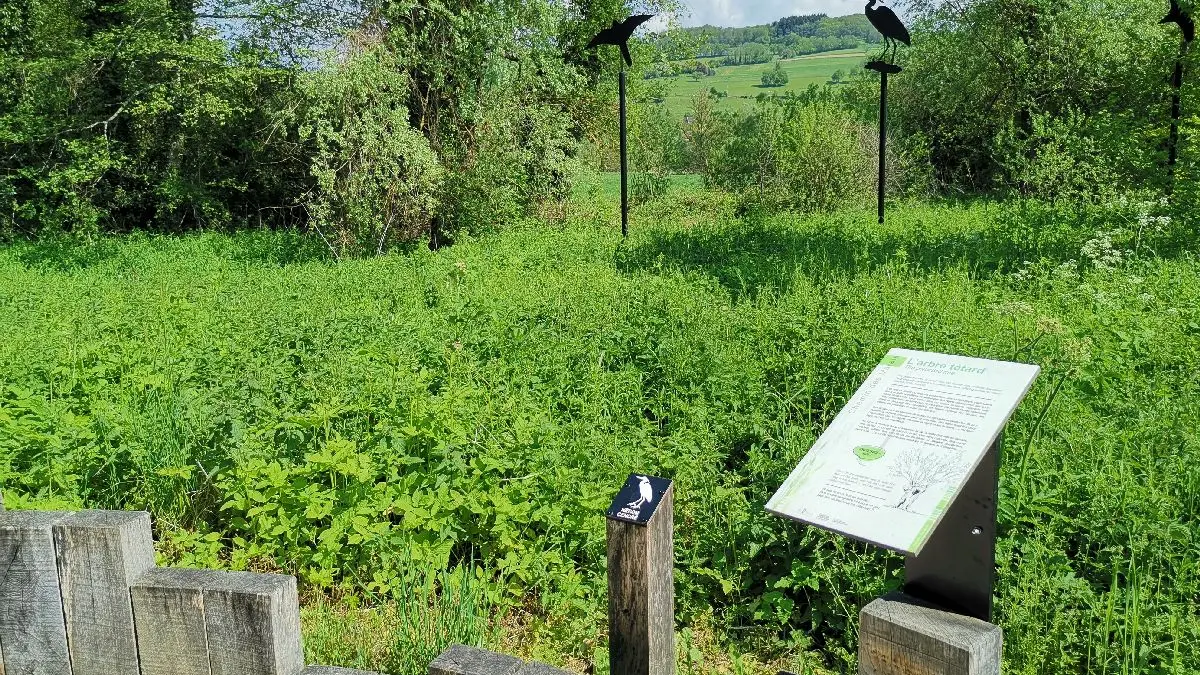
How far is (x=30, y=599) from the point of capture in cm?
254

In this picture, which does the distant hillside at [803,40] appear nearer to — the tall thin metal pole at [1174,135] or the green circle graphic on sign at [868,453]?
the tall thin metal pole at [1174,135]

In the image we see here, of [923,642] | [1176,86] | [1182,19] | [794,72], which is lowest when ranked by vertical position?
[923,642]

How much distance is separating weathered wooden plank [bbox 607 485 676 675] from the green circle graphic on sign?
53 cm

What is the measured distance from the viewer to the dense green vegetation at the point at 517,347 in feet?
11.1

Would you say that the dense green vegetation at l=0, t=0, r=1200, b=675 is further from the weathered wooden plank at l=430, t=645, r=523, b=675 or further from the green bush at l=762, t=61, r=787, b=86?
the green bush at l=762, t=61, r=787, b=86

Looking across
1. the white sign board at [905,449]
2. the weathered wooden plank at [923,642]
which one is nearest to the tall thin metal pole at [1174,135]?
the white sign board at [905,449]

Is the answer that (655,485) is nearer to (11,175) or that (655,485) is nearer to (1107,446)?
(1107,446)

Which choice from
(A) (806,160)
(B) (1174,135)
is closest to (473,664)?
(B) (1174,135)

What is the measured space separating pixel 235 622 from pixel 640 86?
83.3 ft

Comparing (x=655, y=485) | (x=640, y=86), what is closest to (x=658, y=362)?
(x=655, y=485)

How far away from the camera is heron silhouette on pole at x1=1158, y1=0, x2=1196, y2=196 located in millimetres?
10391

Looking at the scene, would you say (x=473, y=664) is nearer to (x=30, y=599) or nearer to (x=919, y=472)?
(x=919, y=472)

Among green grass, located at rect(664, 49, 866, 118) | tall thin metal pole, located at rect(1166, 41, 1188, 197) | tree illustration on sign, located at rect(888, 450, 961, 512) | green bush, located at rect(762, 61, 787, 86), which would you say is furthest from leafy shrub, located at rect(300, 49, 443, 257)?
green bush, located at rect(762, 61, 787, 86)

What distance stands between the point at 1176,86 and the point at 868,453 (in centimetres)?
1191
